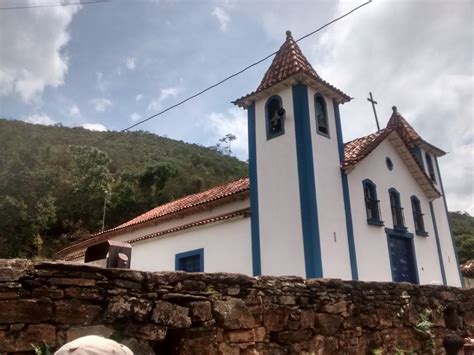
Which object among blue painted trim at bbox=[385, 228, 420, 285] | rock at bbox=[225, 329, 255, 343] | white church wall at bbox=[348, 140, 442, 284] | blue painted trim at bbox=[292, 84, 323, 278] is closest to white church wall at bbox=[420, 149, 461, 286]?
white church wall at bbox=[348, 140, 442, 284]

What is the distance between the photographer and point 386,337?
577 cm

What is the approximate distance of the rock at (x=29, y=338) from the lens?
304cm

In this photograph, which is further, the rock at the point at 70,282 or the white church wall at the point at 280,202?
the white church wall at the point at 280,202

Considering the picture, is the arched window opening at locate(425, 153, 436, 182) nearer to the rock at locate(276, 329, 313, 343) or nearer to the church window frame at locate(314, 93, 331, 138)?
the church window frame at locate(314, 93, 331, 138)

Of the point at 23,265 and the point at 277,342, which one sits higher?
the point at 23,265

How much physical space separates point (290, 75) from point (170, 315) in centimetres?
870

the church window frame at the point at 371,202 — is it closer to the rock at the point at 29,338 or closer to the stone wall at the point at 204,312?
the stone wall at the point at 204,312

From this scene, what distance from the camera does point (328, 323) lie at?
5.08 m

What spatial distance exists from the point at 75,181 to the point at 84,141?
20.2 meters

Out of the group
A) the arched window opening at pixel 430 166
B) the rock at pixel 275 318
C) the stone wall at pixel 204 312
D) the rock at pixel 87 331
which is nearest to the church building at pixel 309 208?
the arched window opening at pixel 430 166

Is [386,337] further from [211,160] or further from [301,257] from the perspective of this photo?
[211,160]

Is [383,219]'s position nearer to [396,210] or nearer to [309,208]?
[396,210]

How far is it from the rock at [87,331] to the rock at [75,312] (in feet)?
0.15

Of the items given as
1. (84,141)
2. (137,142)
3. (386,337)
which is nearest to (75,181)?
(84,141)
